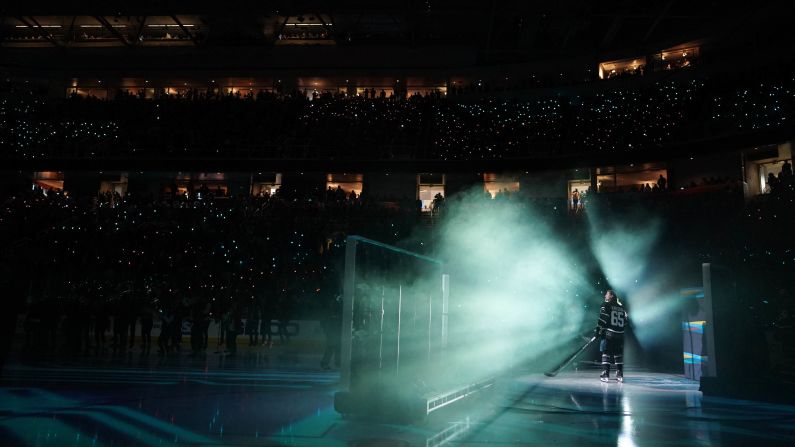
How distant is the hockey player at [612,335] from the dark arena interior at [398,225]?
0.06m

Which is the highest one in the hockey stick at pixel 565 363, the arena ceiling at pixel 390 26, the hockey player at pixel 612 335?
the arena ceiling at pixel 390 26

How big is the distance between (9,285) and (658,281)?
1725 cm

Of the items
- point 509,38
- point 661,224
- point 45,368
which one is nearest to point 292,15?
point 509,38

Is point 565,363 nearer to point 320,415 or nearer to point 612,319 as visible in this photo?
point 612,319

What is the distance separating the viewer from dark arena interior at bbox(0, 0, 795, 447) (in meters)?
6.98

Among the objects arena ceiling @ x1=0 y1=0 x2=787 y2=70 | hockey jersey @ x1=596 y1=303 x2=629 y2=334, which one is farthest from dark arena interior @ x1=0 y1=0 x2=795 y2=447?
arena ceiling @ x1=0 y1=0 x2=787 y2=70

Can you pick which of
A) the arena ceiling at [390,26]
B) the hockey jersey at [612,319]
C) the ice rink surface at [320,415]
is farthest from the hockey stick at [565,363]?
the arena ceiling at [390,26]

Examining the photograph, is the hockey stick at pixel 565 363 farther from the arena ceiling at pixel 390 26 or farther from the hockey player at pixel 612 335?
the arena ceiling at pixel 390 26

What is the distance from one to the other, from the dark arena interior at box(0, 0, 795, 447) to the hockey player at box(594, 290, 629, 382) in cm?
6

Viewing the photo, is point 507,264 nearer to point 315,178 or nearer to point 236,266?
point 236,266

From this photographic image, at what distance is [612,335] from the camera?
11922mm

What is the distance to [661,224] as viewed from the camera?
2031cm

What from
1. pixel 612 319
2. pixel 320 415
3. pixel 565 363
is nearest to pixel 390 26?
pixel 565 363

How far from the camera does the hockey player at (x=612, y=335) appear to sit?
11.4 m
